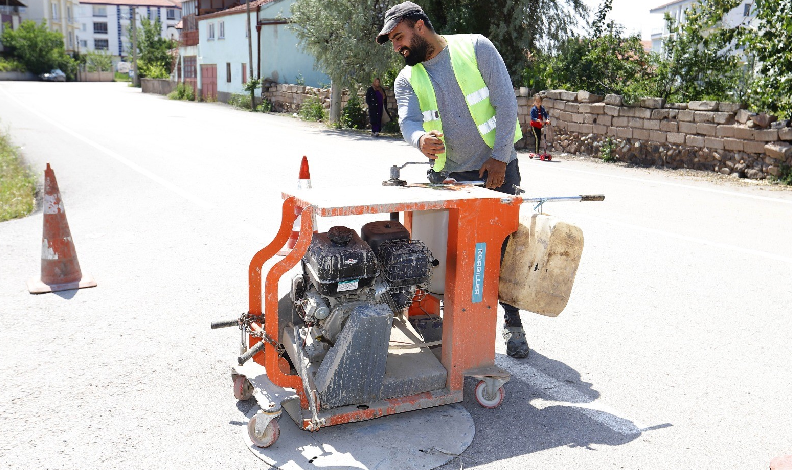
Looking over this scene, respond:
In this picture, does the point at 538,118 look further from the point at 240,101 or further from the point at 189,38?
the point at 189,38

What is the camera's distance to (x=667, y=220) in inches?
343

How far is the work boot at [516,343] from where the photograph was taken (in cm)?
445

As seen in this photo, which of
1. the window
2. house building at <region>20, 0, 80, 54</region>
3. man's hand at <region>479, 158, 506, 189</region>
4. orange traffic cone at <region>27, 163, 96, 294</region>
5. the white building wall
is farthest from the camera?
house building at <region>20, 0, 80, 54</region>

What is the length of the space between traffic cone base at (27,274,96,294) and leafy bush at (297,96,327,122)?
68.9ft

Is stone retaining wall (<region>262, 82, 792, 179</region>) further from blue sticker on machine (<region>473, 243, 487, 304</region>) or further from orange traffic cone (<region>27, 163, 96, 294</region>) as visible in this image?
orange traffic cone (<region>27, 163, 96, 294</region>)

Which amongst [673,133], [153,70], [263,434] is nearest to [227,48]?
[153,70]

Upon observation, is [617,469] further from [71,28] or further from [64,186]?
[71,28]

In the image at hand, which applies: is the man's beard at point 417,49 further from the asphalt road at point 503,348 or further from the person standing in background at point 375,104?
the person standing in background at point 375,104

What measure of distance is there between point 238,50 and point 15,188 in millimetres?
30165

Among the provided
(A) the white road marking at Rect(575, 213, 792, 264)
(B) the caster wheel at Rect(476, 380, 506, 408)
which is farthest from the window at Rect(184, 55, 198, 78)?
(B) the caster wheel at Rect(476, 380, 506, 408)

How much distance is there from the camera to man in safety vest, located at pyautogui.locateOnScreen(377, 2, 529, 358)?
411 cm

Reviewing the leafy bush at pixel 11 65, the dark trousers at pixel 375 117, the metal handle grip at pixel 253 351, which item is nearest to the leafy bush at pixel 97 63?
the leafy bush at pixel 11 65

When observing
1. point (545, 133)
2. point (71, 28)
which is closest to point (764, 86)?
point (545, 133)

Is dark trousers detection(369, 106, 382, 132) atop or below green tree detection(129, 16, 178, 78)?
below
